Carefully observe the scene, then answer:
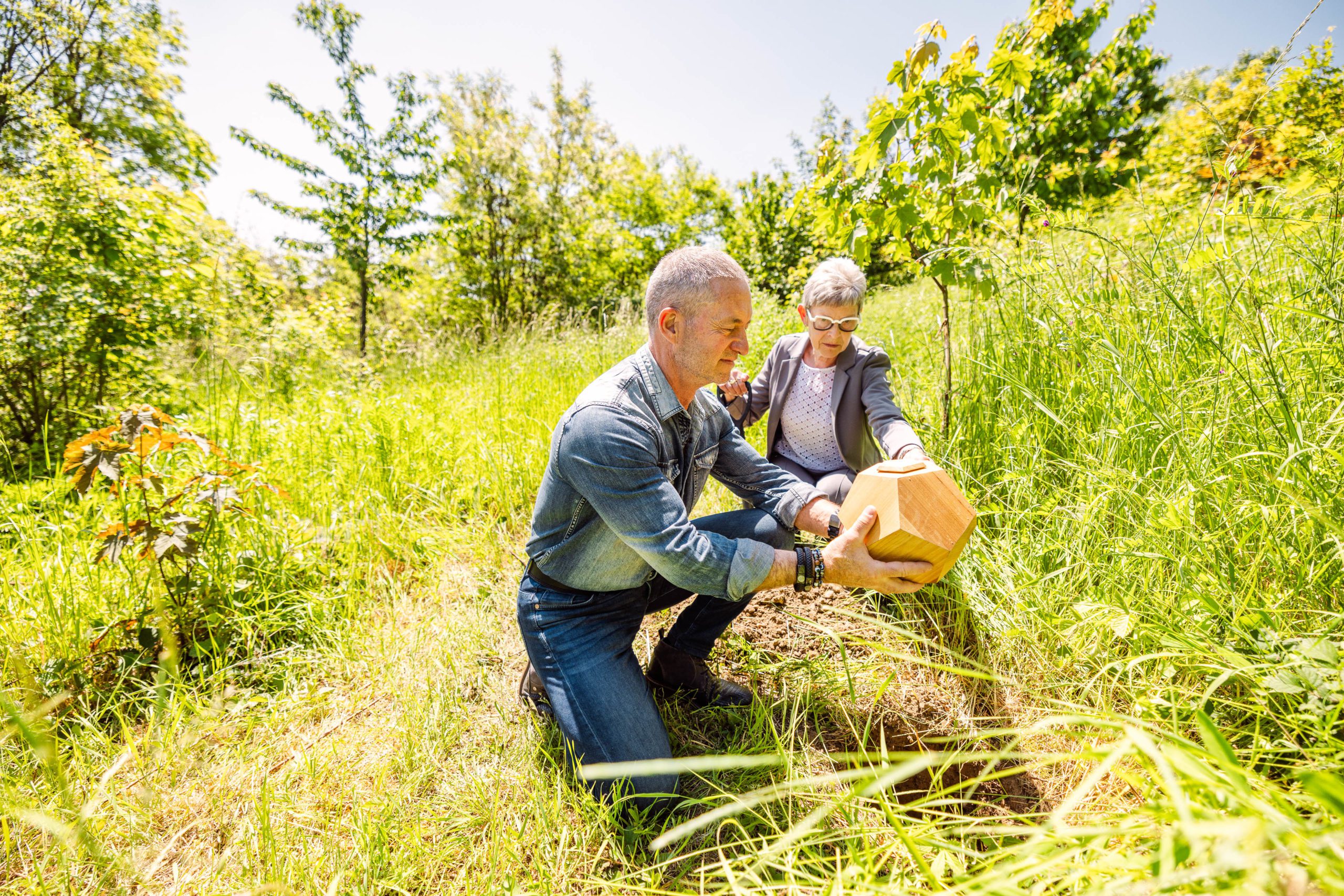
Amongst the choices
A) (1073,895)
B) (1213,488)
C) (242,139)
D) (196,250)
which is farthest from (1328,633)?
(242,139)

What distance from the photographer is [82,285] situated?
3.89 metres

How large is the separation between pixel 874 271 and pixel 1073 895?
63.5ft

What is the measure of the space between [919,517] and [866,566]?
0.69 feet

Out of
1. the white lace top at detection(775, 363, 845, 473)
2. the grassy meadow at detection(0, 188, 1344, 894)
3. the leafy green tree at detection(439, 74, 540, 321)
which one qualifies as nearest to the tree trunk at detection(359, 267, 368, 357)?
the leafy green tree at detection(439, 74, 540, 321)

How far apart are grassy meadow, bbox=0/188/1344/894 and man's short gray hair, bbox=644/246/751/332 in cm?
122

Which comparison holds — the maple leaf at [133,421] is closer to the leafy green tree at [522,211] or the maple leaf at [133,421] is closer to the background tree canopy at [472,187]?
the background tree canopy at [472,187]

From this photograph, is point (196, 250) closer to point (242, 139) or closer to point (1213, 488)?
point (242, 139)

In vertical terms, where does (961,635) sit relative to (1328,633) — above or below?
below

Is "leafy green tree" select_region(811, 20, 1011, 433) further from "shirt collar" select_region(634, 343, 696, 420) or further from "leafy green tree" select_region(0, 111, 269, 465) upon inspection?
"leafy green tree" select_region(0, 111, 269, 465)

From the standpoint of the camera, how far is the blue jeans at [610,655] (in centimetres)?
164

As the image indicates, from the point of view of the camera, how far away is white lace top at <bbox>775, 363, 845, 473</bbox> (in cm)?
277

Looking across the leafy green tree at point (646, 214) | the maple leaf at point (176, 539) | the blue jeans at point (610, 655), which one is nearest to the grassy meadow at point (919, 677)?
the blue jeans at point (610, 655)

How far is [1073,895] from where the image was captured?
766 millimetres

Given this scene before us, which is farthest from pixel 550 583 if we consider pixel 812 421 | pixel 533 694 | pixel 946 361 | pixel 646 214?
pixel 646 214
